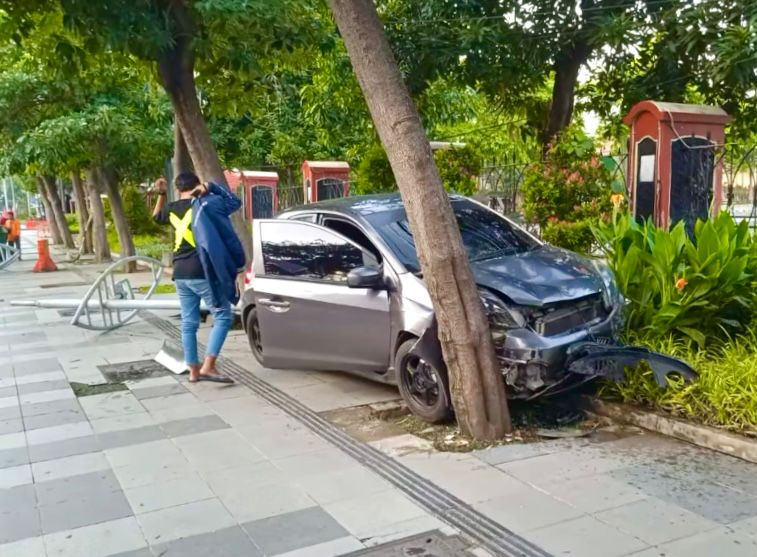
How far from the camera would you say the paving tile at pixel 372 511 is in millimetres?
3910

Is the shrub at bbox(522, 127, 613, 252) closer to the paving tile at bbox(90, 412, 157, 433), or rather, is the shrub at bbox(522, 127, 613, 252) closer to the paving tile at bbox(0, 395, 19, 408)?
the paving tile at bbox(90, 412, 157, 433)

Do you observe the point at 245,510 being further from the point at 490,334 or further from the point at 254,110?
the point at 254,110

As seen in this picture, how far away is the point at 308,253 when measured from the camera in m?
6.48

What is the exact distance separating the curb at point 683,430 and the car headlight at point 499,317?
1.03 m

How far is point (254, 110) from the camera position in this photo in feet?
38.8

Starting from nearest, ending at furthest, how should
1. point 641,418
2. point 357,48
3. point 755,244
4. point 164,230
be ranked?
point 357,48 → point 641,418 → point 755,244 → point 164,230

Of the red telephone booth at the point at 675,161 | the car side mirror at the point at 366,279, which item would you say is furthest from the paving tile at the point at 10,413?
the red telephone booth at the point at 675,161

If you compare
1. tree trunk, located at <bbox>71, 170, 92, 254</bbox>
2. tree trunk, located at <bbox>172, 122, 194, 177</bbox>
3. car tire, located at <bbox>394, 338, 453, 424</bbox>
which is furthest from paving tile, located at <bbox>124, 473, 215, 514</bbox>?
tree trunk, located at <bbox>71, 170, 92, 254</bbox>

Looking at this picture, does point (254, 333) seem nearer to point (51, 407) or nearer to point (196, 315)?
point (196, 315)

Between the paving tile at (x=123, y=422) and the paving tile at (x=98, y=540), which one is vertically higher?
the paving tile at (x=98, y=540)

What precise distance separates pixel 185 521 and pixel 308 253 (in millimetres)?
2909

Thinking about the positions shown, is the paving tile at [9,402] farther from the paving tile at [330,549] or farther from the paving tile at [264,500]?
the paving tile at [330,549]

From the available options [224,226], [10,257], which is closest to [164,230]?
[10,257]

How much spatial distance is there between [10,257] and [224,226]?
Answer: 58.7 ft
